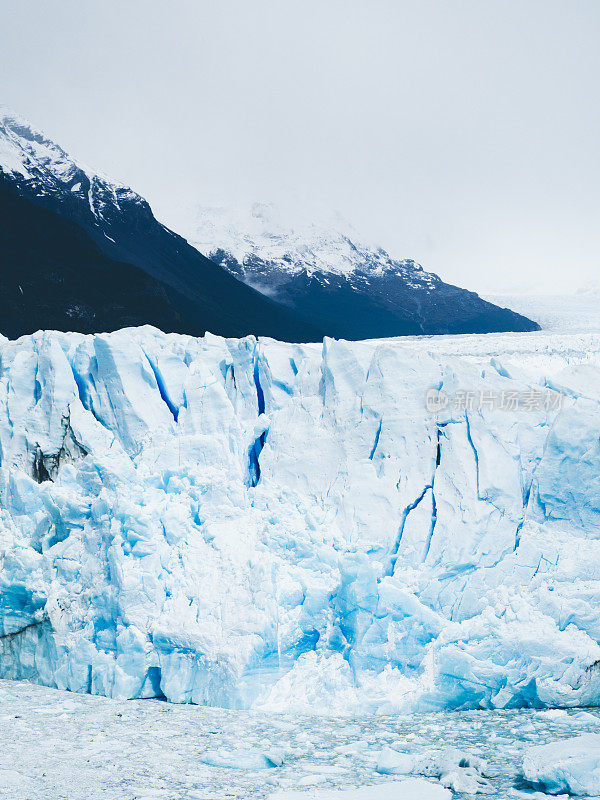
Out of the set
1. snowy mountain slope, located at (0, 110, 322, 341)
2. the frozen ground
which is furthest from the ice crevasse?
snowy mountain slope, located at (0, 110, 322, 341)

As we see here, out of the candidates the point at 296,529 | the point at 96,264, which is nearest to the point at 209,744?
the point at 296,529

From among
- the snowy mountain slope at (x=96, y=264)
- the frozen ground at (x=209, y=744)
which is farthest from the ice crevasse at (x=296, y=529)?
the snowy mountain slope at (x=96, y=264)

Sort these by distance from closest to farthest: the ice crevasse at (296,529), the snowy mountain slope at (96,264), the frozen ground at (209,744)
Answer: the frozen ground at (209,744) → the ice crevasse at (296,529) → the snowy mountain slope at (96,264)

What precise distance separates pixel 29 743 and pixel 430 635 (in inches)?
134

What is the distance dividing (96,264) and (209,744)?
77.8 ft

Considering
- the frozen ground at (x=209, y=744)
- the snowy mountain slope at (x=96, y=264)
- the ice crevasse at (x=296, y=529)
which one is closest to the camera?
the frozen ground at (x=209, y=744)

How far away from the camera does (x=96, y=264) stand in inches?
1045

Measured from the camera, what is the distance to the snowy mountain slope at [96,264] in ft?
77.8

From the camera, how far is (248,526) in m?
6.80

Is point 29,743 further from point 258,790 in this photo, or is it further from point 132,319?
point 132,319

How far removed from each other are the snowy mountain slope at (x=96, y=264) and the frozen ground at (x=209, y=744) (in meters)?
17.7

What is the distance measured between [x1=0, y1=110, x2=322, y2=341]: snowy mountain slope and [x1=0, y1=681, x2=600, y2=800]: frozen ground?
17.7 metres

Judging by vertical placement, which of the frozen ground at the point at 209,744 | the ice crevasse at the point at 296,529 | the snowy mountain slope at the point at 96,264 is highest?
the snowy mountain slope at the point at 96,264

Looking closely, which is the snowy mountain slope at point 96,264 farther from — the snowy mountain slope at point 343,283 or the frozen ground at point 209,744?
the frozen ground at point 209,744
